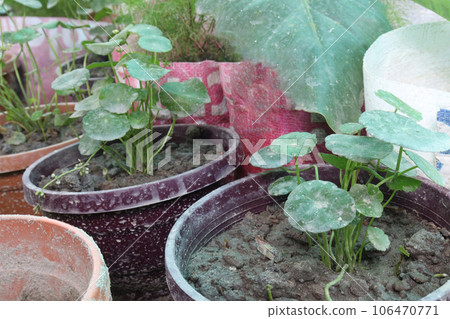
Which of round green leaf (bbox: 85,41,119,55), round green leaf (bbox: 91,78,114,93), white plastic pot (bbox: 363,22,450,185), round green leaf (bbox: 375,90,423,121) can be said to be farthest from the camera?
round green leaf (bbox: 91,78,114,93)

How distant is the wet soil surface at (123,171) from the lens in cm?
120

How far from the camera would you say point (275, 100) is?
4.09 ft

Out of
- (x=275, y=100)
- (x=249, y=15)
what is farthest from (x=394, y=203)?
(x=249, y=15)

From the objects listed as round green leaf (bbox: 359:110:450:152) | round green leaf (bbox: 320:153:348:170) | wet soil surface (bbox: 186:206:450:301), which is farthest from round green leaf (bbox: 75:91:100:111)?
round green leaf (bbox: 359:110:450:152)

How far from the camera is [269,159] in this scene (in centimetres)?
86

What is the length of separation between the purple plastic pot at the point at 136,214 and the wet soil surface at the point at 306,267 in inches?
7.4

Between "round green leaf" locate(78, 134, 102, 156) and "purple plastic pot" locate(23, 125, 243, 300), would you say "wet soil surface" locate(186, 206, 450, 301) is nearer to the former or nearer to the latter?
"purple plastic pot" locate(23, 125, 243, 300)

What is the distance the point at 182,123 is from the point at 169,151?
19 centimetres

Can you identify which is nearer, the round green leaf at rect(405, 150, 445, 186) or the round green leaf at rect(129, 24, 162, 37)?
A: the round green leaf at rect(405, 150, 445, 186)

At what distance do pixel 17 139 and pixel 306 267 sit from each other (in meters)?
1.18

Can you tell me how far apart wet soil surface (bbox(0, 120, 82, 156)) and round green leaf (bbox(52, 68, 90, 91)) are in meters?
0.36

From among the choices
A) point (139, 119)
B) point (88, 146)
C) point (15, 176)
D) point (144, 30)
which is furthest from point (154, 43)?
point (15, 176)

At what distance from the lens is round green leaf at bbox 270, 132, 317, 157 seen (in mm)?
800

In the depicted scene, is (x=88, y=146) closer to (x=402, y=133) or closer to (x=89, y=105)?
(x=89, y=105)
